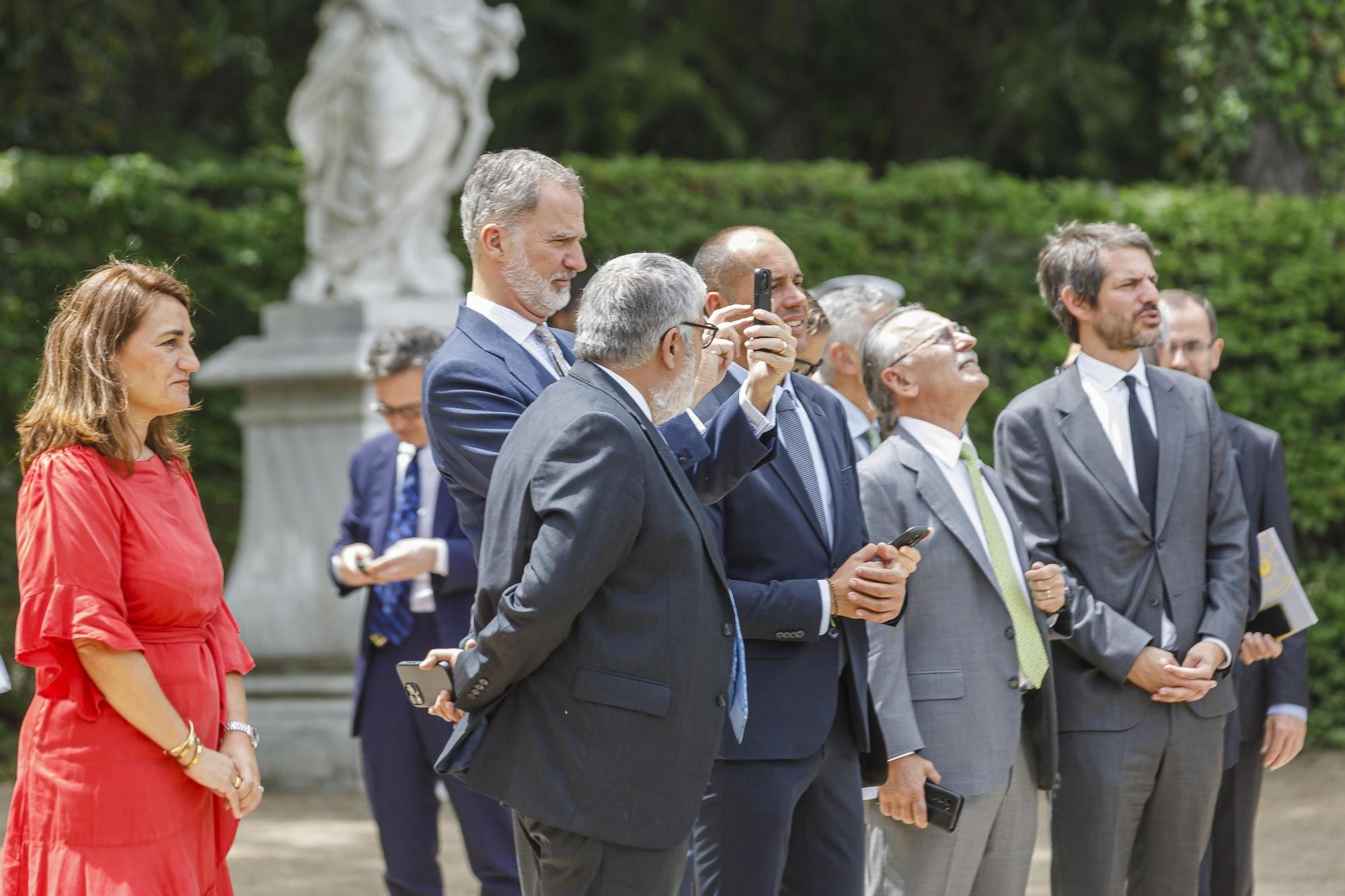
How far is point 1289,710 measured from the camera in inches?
205

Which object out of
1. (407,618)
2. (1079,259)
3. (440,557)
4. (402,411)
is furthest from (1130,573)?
(402,411)

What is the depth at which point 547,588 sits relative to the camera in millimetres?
3137

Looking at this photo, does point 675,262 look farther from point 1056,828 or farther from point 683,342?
point 1056,828

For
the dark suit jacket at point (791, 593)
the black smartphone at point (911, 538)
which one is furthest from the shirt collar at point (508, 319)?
the black smartphone at point (911, 538)

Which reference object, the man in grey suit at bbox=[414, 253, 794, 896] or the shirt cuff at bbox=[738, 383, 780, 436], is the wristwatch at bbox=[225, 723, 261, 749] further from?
the shirt cuff at bbox=[738, 383, 780, 436]

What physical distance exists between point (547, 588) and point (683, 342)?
59cm

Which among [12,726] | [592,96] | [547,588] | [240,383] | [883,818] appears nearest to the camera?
[547,588]

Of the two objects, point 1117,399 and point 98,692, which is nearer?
point 98,692

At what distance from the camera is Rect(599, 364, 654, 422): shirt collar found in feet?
11.0

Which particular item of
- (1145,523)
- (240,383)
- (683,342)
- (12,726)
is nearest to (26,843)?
(683,342)

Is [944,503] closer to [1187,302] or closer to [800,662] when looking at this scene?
[800,662]

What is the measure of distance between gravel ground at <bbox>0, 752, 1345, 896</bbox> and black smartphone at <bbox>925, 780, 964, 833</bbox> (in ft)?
8.76

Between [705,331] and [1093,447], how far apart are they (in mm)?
1419

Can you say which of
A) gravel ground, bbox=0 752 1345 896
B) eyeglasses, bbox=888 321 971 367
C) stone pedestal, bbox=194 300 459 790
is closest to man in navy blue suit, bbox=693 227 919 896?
eyeglasses, bbox=888 321 971 367
